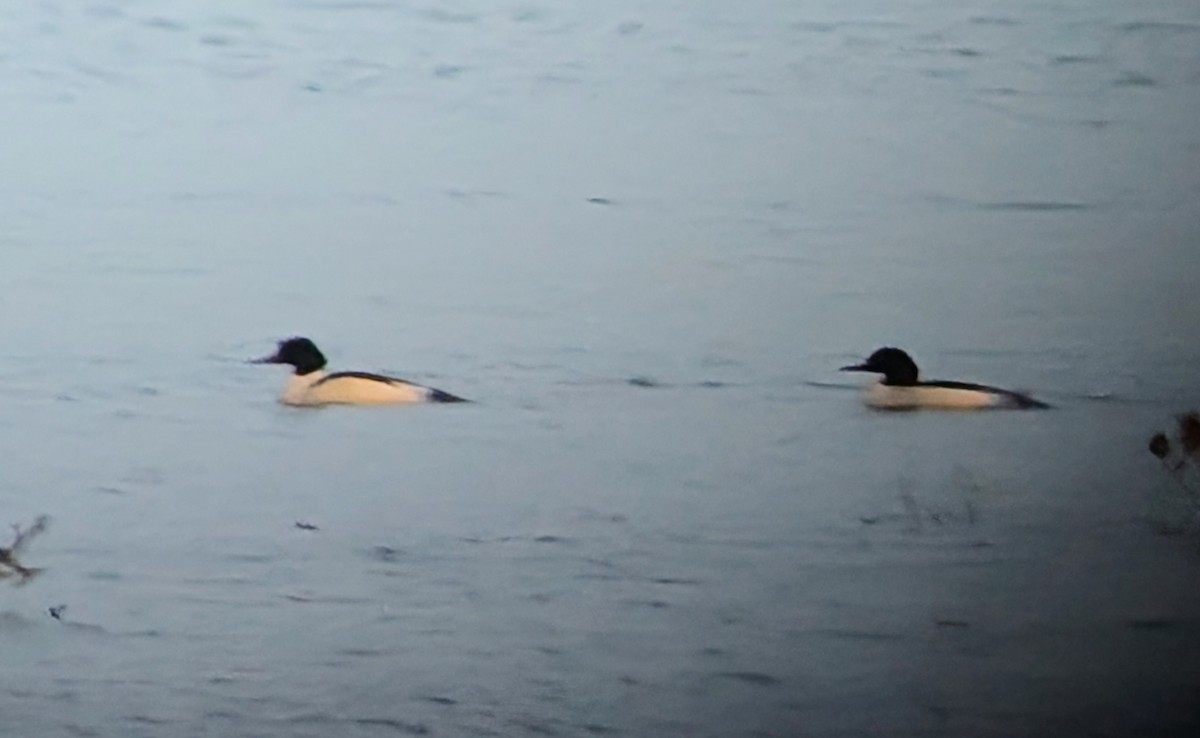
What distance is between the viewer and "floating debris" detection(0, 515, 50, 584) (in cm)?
114

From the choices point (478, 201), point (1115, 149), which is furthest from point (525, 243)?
point (1115, 149)

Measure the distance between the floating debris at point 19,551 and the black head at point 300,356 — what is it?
28 cm

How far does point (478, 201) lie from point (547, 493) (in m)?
0.28

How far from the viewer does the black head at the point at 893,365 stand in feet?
3.67

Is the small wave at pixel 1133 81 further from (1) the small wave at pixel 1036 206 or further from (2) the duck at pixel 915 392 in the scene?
(2) the duck at pixel 915 392

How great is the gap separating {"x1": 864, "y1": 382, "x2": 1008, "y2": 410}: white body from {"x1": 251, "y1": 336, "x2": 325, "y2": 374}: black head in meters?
0.50

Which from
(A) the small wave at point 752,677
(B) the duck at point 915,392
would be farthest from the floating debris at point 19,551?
(B) the duck at point 915,392

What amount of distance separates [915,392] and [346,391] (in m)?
0.52

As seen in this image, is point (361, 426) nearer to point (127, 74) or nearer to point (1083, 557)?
point (127, 74)

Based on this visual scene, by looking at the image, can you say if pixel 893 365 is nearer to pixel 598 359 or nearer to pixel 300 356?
pixel 598 359

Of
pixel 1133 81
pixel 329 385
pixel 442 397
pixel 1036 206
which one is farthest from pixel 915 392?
pixel 329 385

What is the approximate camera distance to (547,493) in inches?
45.4

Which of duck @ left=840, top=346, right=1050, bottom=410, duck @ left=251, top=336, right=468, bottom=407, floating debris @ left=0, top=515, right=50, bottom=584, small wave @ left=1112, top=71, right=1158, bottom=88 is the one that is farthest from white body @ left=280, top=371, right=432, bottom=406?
small wave @ left=1112, top=71, right=1158, bottom=88

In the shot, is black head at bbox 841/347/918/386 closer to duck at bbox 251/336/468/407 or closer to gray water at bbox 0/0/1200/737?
gray water at bbox 0/0/1200/737
